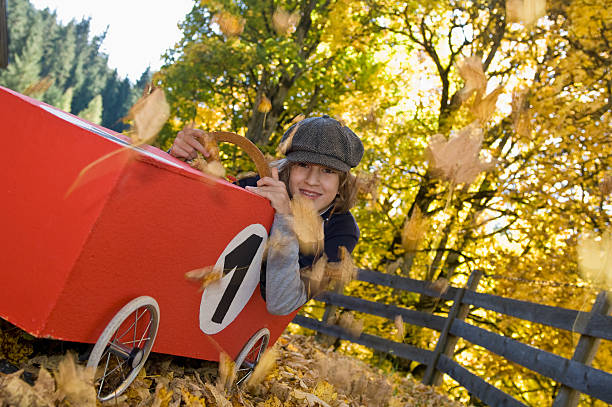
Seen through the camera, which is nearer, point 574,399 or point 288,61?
point 574,399

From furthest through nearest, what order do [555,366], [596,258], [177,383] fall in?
[596,258] → [555,366] → [177,383]

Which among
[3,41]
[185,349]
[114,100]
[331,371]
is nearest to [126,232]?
[185,349]

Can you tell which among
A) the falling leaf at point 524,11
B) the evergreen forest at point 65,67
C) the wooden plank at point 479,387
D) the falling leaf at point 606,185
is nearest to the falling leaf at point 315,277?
the wooden plank at point 479,387

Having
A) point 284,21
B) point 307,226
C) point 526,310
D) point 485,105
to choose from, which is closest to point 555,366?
point 526,310

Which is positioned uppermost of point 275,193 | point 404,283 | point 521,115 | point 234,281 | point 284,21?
point 284,21

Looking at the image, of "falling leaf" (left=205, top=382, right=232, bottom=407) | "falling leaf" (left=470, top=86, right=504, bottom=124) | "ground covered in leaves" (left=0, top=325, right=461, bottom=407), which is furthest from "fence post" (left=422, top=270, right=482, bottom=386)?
"falling leaf" (left=205, top=382, right=232, bottom=407)

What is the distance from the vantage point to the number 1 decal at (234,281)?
6.07ft

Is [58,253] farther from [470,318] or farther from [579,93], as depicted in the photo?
[470,318]

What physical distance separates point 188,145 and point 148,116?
0.45 meters

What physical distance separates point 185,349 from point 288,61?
8628 millimetres

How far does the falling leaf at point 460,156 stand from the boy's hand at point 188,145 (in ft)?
24.0

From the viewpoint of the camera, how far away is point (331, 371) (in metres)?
3.23

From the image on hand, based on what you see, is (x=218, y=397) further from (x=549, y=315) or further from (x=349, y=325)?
(x=349, y=325)

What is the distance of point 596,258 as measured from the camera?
7.17m
